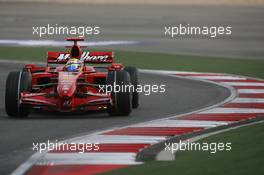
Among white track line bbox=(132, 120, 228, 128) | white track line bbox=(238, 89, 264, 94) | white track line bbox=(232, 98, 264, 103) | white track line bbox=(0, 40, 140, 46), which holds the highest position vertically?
white track line bbox=(0, 40, 140, 46)

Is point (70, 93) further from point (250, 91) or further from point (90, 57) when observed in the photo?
point (250, 91)

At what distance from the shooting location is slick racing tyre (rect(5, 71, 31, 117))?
16922 millimetres

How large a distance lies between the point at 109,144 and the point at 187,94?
21.6ft

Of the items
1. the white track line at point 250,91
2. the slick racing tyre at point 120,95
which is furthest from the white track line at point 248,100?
the slick racing tyre at point 120,95

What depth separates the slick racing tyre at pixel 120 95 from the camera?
16.9 meters

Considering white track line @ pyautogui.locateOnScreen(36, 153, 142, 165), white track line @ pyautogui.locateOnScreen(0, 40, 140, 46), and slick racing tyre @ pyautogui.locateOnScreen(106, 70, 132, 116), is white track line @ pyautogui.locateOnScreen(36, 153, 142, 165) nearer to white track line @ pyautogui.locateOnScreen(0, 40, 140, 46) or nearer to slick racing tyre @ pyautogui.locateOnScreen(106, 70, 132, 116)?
slick racing tyre @ pyautogui.locateOnScreen(106, 70, 132, 116)

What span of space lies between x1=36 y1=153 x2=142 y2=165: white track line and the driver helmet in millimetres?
4532

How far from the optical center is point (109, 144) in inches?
553

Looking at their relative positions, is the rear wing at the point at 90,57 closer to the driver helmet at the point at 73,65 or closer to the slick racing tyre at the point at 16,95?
the driver helmet at the point at 73,65

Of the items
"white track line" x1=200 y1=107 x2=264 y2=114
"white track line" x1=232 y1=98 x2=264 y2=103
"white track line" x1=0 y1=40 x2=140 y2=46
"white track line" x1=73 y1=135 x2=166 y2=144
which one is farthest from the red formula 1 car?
"white track line" x1=0 y1=40 x2=140 y2=46

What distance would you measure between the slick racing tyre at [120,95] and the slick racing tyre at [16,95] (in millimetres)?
1147

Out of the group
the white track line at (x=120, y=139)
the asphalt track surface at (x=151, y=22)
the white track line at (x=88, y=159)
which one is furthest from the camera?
the asphalt track surface at (x=151, y=22)

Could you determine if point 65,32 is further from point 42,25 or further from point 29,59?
point 29,59

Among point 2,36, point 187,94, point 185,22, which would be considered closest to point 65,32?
point 2,36
